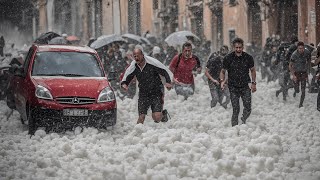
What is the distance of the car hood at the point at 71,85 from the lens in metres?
11.4

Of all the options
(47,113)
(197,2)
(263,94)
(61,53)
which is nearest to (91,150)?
(47,113)

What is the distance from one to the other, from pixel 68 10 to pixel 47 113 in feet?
164

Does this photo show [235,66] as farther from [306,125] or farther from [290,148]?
[290,148]

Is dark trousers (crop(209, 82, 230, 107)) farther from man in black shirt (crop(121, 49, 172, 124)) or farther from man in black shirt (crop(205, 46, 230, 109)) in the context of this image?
man in black shirt (crop(121, 49, 172, 124))

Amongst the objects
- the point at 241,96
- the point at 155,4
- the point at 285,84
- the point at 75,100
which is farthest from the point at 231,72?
the point at 155,4

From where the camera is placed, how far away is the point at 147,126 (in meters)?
11.6

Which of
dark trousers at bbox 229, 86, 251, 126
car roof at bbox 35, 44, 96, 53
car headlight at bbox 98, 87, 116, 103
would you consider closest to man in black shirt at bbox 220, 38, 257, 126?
dark trousers at bbox 229, 86, 251, 126

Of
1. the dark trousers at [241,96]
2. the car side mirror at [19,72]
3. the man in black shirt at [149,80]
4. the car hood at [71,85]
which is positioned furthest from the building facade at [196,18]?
the car side mirror at [19,72]

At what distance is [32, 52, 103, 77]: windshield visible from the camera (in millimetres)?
12133

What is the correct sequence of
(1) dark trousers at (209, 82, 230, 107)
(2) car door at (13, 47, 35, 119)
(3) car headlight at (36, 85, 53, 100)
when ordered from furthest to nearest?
(1) dark trousers at (209, 82, 230, 107)
(2) car door at (13, 47, 35, 119)
(3) car headlight at (36, 85, 53, 100)

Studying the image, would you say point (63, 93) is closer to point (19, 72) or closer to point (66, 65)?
point (66, 65)

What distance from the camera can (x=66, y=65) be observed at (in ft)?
40.7

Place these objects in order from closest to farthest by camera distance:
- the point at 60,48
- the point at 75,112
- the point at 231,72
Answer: the point at 75,112 < the point at 231,72 < the point at 60,48

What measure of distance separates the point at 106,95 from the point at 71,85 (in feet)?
1.98
